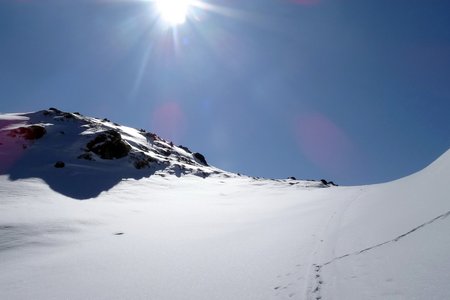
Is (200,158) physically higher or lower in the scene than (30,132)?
higher

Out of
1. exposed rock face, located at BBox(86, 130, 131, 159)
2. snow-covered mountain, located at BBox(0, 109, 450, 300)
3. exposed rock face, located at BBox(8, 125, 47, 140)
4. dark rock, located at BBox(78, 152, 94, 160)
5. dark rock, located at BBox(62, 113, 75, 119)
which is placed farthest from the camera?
dark rock, located at BBox(62, 113, 75, 119)

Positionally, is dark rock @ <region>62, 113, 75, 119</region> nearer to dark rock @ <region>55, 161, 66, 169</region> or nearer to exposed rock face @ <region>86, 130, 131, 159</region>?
exposed rock face @ <region>86, 130, 131, 159</region>

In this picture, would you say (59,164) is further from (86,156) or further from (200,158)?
(200,158)

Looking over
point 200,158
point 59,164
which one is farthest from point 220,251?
point 200,158

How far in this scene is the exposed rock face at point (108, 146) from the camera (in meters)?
39.3

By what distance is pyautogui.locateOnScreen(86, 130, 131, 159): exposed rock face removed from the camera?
129 ft

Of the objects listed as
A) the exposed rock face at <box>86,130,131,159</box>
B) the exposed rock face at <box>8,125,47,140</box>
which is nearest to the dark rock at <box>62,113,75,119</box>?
the exposed rock face at <box>8,125,47,140</box>

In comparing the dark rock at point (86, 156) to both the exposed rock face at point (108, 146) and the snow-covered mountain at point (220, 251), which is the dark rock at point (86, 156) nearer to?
the exposed rock face at point (108, 146)

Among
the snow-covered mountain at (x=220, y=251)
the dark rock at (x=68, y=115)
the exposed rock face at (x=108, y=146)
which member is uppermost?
the dark rock at (x=68, y=115)

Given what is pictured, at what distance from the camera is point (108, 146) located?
40094mm

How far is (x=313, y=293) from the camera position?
533 cm

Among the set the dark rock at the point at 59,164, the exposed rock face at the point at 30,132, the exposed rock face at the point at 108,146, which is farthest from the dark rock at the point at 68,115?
the dark rock at the point at 59,164

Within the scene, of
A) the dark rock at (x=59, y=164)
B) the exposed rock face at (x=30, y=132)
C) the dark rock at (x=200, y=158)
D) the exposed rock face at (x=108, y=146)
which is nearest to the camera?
the dark rock at (x=59, y=164)

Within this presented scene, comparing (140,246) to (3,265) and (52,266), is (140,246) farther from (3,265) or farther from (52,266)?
(3,265)
